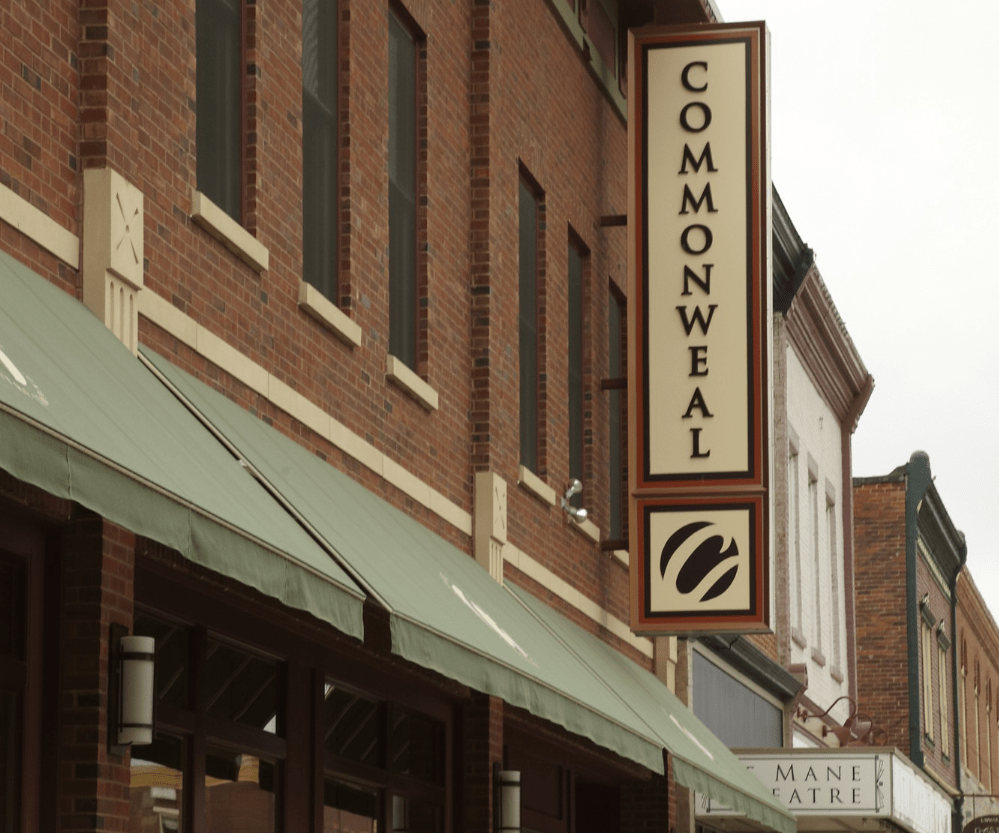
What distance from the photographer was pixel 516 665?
11547 mm

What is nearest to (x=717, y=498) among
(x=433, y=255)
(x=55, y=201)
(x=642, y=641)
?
(x=642, y=641)

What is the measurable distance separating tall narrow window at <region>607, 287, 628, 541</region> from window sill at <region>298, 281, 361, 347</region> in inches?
318

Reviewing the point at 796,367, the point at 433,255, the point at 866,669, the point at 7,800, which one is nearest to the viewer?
the point at 7,800

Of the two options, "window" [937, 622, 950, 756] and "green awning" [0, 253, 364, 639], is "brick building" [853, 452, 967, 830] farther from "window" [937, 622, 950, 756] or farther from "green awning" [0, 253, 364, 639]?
"green awning" [0, 253, 364, 639]

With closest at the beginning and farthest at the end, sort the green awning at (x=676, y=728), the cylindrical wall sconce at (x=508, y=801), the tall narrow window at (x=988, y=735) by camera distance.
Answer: the cylindrical wall sconce at (x=508, y=801) → the green awning at (x=676, y=728) → the tall narrow window at (x=988, y=735)

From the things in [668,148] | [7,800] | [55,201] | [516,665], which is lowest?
[7,800]

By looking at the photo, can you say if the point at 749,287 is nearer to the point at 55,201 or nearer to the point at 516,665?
the point at 516,665

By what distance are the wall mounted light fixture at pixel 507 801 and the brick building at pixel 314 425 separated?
5.6 inches

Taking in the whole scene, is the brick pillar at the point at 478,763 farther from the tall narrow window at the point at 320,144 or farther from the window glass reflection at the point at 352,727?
the tall narrow window at the point at 320,144

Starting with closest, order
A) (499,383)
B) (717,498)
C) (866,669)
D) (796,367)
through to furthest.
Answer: (499,383) → (717,498) → (796,367) → (866,669)

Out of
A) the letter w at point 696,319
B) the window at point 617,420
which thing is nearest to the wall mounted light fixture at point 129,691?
the letter w at point 696,319

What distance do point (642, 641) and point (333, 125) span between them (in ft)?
30.9

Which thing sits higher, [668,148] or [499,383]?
[668,148]

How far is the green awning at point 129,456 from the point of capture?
6.99 metres
